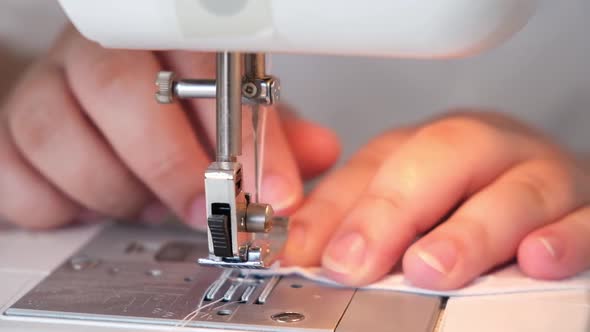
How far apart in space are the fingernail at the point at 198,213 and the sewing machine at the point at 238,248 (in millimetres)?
25

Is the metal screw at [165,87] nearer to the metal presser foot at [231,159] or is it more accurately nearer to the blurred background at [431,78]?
the metal presser foot at [231,159]

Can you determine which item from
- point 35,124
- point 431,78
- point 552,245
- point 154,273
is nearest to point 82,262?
point 154,273

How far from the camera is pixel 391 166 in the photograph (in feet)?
2.58

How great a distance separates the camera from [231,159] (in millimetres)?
624

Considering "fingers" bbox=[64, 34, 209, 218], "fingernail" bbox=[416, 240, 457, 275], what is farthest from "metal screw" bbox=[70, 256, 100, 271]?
"fingernail" bbox=[416, 240, 457, 275]

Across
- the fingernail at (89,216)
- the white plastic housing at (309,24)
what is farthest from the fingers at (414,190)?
the fingernail at (89,216)

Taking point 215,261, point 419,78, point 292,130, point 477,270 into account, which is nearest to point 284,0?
point 215,261

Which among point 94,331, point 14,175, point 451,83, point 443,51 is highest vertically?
point 451,83

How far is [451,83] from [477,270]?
581mm

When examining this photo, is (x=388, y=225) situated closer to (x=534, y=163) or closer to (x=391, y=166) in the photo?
(x=391, y=166)

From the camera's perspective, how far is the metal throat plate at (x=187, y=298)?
2.14 feet

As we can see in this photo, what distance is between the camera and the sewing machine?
1.75 ft

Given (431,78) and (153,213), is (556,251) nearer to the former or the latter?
(153,213)

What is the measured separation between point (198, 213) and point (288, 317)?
0.23 meters
